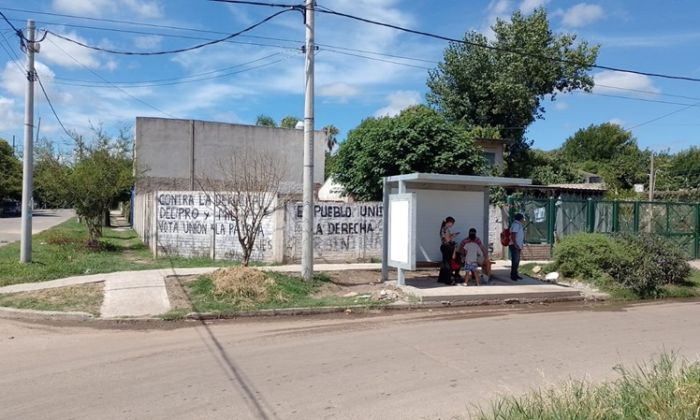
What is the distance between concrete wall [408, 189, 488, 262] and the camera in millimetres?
13773

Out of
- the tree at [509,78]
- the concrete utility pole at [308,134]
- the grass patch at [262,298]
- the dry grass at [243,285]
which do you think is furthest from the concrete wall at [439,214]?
the tree at [509,78]

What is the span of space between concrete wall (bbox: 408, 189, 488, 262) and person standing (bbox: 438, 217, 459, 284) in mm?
458

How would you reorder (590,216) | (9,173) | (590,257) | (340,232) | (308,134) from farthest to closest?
1. (9,173)
2. (590,216)
3. (340,232)
4. (590,257)
5. (308,134)

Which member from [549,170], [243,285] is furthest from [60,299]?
[549,170]

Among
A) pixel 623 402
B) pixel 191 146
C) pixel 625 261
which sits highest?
pixel 191 146

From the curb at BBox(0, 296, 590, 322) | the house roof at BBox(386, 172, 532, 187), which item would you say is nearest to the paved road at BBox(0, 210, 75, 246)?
the curb at BBox(0, 296, 590, 322)

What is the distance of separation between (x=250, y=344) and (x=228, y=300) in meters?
2.97

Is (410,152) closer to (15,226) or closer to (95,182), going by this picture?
(95,182)

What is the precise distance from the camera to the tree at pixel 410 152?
20.6m

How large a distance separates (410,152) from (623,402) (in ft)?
55.4

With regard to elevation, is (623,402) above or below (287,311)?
above

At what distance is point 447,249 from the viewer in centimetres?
1321

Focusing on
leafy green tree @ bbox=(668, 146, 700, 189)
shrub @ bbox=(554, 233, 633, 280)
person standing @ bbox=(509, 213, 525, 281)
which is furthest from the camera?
leafy green tree @ bbox=(668, 146, 700, 189)

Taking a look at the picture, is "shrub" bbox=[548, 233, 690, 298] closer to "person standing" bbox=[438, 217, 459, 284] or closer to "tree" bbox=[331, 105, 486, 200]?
"person standing" bbox=[438, 217, 459, 284]
